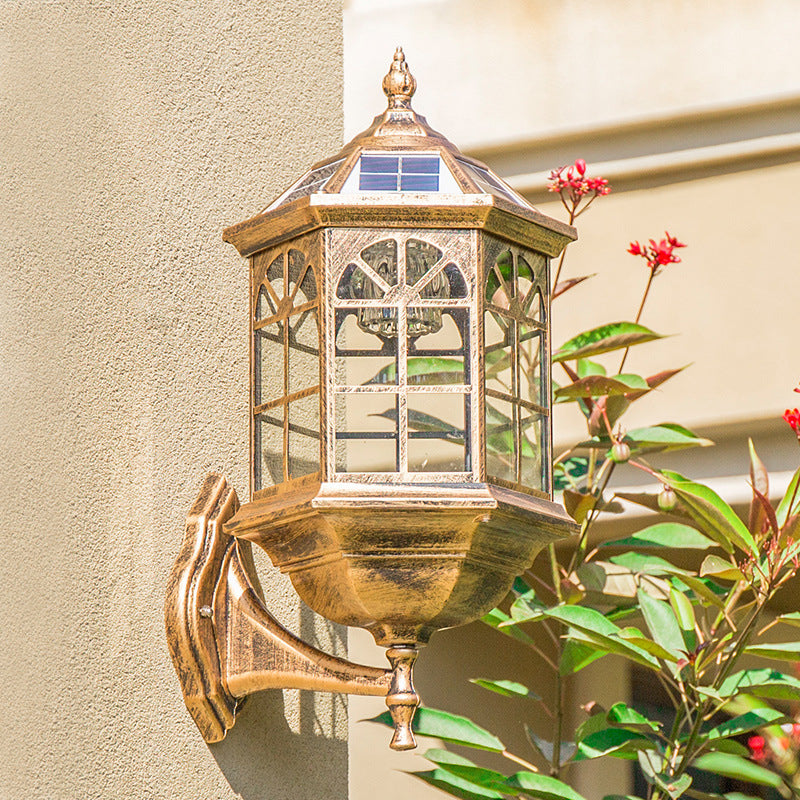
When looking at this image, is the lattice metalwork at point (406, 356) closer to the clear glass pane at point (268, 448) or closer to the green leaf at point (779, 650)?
the clear glass pane at point (268, 448)

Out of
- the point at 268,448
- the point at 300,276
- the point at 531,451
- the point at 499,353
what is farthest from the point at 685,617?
the point at 300,276

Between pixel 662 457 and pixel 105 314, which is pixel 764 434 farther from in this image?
pixel 105 314

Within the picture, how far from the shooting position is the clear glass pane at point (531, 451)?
1824 millimetres

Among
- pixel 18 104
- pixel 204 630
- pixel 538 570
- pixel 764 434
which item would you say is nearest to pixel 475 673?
pixel 538 570

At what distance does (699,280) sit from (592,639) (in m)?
0.89

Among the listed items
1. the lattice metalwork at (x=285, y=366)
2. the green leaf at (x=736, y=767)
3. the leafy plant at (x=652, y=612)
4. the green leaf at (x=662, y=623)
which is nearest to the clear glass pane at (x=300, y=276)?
the lattice metalwork at (x=285, y=366)

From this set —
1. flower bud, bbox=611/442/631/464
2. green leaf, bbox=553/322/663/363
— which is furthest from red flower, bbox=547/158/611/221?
flower bud, bbox=611/442/631/464

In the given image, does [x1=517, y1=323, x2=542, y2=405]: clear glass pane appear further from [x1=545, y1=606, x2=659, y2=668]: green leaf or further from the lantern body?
[x1=545, y1=606, x2=659, y2=668]: green leaf

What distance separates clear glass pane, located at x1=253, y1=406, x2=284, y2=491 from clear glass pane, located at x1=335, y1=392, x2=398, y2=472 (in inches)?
3.8

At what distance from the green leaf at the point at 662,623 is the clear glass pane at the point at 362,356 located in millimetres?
691

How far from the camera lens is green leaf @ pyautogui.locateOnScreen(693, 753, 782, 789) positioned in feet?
7.77

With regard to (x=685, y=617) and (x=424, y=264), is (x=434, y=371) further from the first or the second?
(x=685, y=617)

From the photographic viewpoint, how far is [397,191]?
5.76ft

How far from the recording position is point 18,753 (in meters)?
1.83
